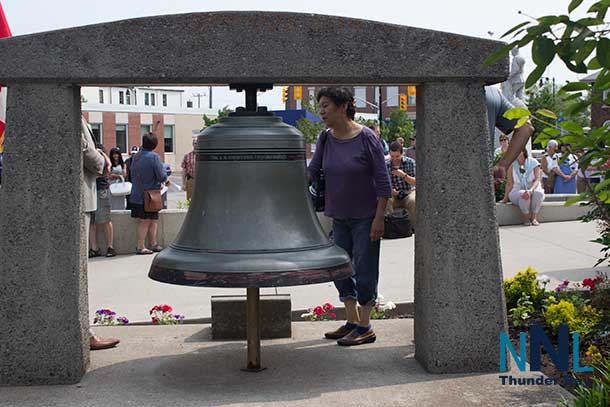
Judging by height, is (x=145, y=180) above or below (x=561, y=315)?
above

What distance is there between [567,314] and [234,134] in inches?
108

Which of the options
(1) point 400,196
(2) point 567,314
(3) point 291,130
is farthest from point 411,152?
(3) point 291,130

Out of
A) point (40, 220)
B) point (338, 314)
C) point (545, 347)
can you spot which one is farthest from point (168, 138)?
point (545, 347)

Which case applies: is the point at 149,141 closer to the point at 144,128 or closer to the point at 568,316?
the point at 568,316

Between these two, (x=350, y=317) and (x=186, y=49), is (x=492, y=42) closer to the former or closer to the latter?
(x=186, y=49)

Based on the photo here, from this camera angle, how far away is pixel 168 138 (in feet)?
245

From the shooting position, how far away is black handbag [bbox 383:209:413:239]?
44.6 feet

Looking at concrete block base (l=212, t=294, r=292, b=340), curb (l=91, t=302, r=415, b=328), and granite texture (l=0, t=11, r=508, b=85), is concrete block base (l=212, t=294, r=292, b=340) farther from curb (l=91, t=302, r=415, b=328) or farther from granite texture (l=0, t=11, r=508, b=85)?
granite texture (l=0, t=11, r=508, b=85)

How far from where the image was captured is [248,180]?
177 inches

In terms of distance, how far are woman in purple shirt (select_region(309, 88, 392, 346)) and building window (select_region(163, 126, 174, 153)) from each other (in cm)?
6913

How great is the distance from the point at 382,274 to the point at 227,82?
6407mm

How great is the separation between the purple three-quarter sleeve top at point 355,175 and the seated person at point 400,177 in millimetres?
7274

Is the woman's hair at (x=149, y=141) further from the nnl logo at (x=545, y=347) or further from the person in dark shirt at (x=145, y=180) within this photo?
the nnl logo at (x=545, y=347)

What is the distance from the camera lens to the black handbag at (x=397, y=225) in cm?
1361
